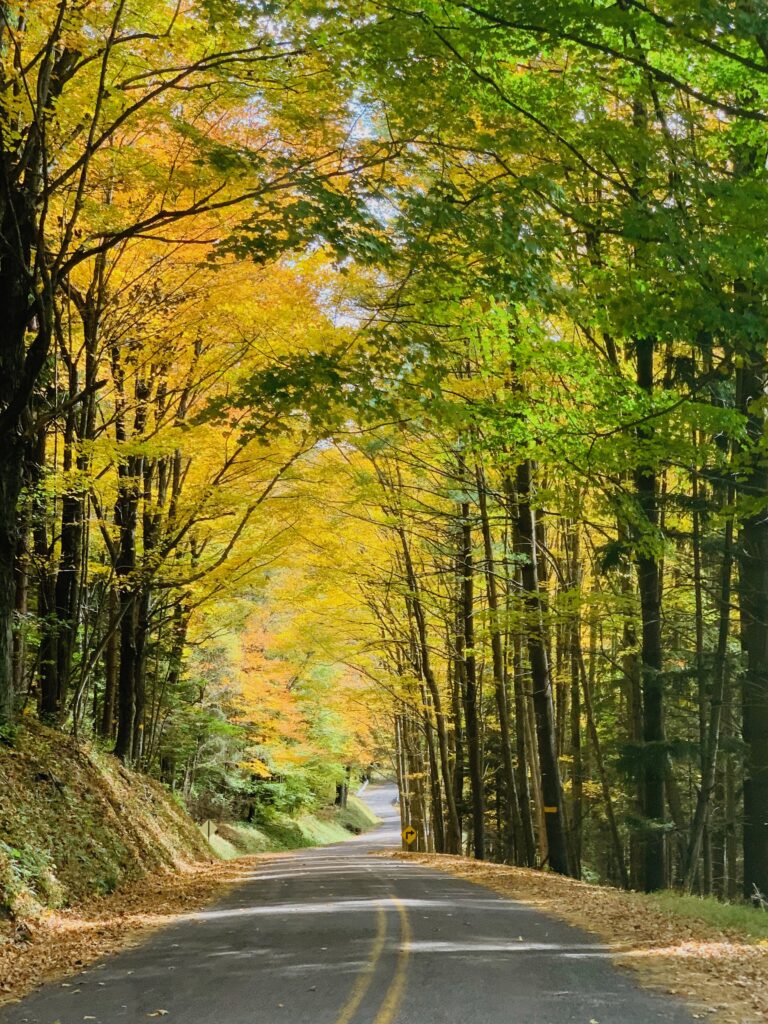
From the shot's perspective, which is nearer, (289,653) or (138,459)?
(138,459)

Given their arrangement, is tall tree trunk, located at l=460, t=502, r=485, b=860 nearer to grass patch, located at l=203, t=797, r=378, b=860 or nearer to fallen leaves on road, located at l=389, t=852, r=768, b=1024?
fallen leaves on road, located at l=389, t=852, r=768, b=1024

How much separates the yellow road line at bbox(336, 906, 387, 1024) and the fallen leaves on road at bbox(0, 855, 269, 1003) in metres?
1.26

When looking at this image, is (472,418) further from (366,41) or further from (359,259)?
(366,41)

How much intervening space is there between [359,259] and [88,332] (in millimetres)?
5976

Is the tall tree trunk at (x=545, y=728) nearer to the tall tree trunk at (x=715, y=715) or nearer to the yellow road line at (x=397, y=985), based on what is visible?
the tall tree trunk at (x=715, y=715)

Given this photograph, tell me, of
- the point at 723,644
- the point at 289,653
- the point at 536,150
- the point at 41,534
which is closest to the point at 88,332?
the point at 41,534

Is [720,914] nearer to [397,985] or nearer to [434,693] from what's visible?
[397,985]

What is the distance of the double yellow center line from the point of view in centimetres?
560

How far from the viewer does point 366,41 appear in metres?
7.78

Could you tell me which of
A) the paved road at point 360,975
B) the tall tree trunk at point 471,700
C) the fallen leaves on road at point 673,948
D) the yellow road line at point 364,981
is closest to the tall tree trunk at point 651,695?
the fallen leaves on road at point 673,948

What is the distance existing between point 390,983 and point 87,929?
14.2 feet

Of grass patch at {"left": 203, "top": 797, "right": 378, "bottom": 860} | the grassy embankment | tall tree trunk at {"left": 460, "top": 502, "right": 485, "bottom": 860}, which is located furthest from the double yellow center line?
grass patch at {"left": 203, "top": 797, "right": 378, "bottom": 860}

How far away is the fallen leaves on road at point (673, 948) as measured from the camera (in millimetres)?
6258

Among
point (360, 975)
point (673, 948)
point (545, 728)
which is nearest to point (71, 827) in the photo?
point (360, 975)
